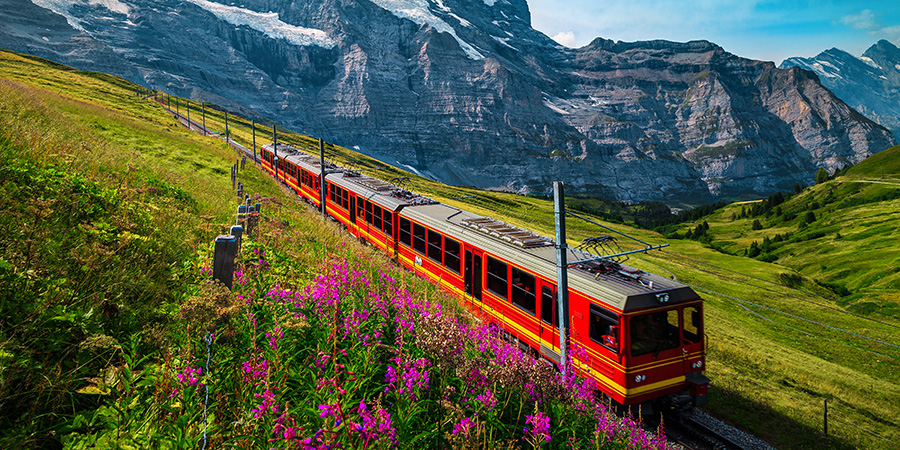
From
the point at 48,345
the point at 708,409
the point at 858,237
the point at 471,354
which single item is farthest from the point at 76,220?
the point at 858,237

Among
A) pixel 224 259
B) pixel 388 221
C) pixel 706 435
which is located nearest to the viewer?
pixel 224 259

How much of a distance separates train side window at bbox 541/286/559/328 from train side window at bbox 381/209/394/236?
964cm

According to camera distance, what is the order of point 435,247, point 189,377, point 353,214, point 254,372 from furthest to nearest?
point 353,214, point 435,247, point 254,372, point 189,377

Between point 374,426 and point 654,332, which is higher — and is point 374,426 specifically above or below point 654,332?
above

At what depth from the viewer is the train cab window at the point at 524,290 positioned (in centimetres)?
1128

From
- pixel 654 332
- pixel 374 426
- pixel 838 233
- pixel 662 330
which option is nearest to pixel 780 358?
pixel 662 330

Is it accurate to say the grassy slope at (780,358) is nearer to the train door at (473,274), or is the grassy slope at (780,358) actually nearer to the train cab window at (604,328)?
the train cab window at (604,328)

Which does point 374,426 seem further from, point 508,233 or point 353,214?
point 353,214

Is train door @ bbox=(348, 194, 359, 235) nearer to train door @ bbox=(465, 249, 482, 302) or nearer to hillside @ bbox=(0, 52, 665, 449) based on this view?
train door @ bbox=(465, 249, 482, 302)

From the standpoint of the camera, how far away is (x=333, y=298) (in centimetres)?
502

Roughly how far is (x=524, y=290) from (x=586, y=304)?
2.09 m

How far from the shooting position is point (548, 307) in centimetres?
1083

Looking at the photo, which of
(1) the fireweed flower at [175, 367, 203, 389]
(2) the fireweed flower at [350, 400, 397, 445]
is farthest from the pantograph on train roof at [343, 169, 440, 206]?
(2) the fireweed flower at [350, 400, 397, 445]

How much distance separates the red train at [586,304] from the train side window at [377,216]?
3.65 meters
